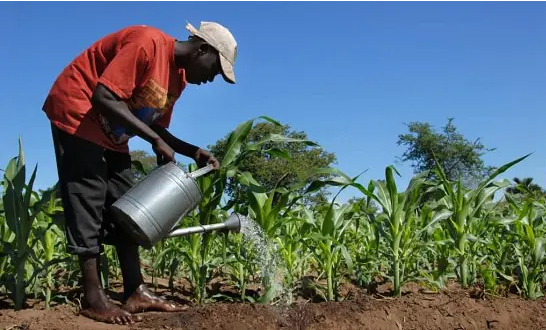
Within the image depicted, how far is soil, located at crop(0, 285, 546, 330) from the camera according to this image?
257 cm

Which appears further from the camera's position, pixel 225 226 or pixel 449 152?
pixel 449 152

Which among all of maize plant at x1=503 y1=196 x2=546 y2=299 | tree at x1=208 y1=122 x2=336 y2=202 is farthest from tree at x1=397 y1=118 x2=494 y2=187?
maize plant at x1=503 y1=196 x2=546 y2=299

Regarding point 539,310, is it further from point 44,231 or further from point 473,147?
point 473,147

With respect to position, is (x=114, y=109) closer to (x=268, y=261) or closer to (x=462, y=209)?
(x=268, y=261)

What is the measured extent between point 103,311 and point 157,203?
63 cm

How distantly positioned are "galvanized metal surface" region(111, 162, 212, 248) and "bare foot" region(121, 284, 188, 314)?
43cm

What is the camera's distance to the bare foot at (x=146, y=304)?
2859 mm

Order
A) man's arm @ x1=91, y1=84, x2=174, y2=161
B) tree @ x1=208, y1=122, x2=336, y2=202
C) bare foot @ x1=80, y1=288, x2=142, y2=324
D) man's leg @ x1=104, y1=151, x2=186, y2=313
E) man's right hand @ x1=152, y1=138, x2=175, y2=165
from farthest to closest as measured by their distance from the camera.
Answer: tree @ x1=208, y1=122, x2=336, y2=202
man's leg @ x1=104, y1=151, x2=186, y2=313
bare foot @ x1=80, y1=288, x2=142, y2=324
man's right hand @ x1=152, y1=138, x2=175, y2=165
man's arm @ x1=91, y1=84, x2=174, y2=161

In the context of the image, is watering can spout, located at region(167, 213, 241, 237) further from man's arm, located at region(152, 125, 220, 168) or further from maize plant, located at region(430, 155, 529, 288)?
maize plant, located at region(430, 155, 529, 288)

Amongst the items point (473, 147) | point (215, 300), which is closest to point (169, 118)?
point (215, 300)

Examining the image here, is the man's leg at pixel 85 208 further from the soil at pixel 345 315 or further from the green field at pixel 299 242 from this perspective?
the green field at pixel 299 242

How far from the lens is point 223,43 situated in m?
2.60

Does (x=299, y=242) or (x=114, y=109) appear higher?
(x=114, y=109)

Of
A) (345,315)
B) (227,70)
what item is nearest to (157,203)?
(227,70)
